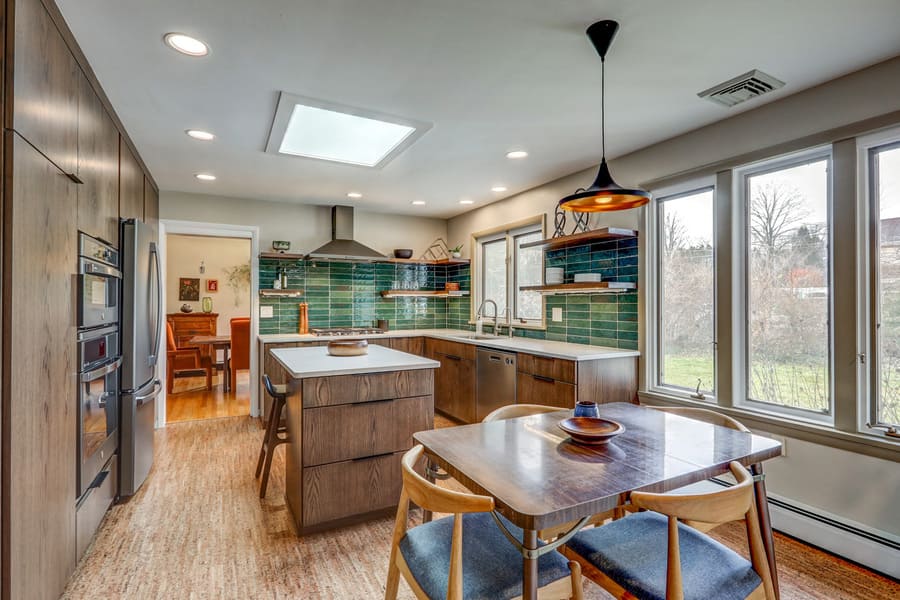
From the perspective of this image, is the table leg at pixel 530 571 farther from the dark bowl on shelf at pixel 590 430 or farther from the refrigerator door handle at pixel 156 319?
the refrigerator door handle at pixel 156 319

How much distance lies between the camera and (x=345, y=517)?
245cm

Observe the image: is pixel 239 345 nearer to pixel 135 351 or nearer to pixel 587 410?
pixel 135 351

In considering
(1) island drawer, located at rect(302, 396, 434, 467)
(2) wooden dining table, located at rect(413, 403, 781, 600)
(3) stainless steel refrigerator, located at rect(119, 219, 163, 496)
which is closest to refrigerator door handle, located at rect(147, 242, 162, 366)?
(3) stainless steel refrigerator, located at rect(119, 219, 163, 496)

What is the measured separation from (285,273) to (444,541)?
13.8 ft

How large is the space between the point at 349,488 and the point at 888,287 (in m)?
2.86

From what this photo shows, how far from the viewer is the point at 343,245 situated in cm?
508

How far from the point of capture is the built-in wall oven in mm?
2020

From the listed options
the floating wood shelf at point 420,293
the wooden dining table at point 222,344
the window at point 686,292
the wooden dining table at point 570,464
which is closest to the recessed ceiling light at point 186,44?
the wooden dining table at point 570,464

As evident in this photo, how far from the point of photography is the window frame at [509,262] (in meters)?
4.42

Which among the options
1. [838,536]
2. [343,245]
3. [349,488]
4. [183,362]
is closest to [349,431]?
[349,488]

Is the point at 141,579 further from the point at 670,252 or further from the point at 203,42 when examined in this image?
the point at 670,252

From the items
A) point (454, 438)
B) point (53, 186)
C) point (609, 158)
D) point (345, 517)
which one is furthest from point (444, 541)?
point (609, 158)

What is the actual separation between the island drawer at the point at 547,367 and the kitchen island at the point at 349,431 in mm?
1005

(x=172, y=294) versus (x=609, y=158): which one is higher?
(x=609, y=158)
